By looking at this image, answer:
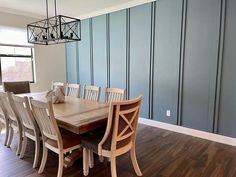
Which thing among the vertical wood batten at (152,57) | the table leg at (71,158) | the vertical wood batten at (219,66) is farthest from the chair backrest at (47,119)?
the vertical wood batten at (219,66)

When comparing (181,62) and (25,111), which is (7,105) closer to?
(25,111)

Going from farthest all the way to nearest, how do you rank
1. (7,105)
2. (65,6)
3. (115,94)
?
(65,6), (115,94), (7,105)

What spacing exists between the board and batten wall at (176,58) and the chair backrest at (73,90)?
1103 mm

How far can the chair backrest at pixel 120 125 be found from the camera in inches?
66.5

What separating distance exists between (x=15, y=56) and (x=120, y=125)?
4.01 m

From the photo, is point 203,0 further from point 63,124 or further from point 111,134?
point 63,124

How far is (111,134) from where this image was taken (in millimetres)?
1793

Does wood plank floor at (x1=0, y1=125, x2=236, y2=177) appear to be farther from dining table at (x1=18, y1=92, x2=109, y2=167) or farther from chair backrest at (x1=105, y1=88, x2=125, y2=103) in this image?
chair backrest at (x1=105, y1=88, x2=125, y2=103)

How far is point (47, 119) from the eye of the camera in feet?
6.13

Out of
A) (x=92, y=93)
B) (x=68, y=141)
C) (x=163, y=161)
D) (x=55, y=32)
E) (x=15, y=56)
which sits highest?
(x=55, y=32)

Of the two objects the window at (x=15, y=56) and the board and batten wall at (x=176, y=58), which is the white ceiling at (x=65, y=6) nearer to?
the board and batten wall at (x=176, y=58)

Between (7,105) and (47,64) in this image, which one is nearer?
(7,105)

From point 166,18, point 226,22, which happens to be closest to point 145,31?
point 166,18

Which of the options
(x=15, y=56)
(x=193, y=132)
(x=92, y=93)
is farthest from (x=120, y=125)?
(x=15, y=56)
